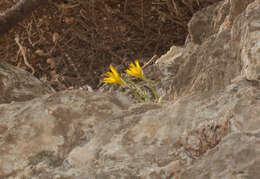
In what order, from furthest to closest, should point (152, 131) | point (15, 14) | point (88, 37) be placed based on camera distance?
point (88, 37) → point (15, 14) → point (152, 131)

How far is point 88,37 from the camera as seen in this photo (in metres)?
1.97

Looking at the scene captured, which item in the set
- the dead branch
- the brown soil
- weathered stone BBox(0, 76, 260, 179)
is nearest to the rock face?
weathered stone BBox(0, 76, 260, 179)

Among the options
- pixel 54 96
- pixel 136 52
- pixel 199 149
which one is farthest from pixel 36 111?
pixel 136 52

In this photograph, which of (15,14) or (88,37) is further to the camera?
(88,37)

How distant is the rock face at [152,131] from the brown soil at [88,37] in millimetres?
1233

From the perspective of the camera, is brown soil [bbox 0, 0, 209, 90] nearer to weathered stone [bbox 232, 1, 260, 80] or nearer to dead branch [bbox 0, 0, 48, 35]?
dead branch [bbox 0, 0, 48, 35]

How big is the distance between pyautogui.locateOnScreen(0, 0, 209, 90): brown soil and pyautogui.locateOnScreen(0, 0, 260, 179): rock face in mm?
1233

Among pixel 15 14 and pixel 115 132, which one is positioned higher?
pixel 15 14

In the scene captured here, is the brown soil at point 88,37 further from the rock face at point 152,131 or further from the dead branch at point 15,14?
the rock face at point 152,131

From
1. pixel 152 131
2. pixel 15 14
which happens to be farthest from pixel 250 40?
pixel 15 14

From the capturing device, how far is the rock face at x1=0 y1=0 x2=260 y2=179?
384 mm

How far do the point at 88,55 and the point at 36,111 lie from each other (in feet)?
4.57

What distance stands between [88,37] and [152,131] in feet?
5.10

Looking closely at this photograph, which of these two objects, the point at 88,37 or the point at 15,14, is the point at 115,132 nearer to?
the point at 15,14
